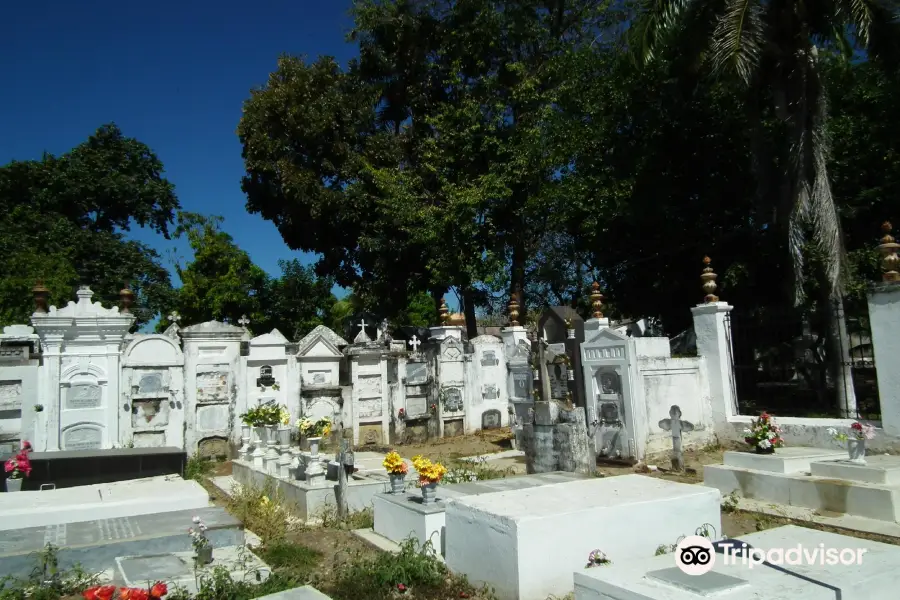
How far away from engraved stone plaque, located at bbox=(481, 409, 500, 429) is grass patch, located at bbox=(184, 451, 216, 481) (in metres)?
6.02

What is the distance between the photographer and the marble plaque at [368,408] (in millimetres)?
13969

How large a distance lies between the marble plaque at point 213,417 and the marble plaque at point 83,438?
1698 millimetres

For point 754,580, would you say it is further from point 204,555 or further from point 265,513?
point 265,513

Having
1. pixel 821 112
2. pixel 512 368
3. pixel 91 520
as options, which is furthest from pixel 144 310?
pixel 821 112

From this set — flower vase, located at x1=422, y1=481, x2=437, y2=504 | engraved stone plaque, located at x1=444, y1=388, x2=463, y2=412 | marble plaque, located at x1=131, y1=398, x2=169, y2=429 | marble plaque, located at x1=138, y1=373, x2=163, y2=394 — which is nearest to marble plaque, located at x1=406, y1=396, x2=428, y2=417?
engraved stone plaque, located at x1=444, y1=388, x2=463, y2=412

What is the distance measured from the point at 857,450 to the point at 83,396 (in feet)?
38.6

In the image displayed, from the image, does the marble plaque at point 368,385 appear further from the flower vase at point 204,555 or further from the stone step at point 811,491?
the flower vase at point 204,555

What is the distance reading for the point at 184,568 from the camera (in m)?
4.93

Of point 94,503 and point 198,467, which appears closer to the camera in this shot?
point 94,503

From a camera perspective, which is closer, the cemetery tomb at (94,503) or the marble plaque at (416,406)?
the cemetery tomb at (94,503)

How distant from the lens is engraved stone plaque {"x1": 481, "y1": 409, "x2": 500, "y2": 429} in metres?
15.3

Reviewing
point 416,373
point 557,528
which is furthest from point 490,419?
point 557,528

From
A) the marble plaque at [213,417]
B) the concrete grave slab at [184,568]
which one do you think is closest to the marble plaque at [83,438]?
the marble plaque at [213,417]

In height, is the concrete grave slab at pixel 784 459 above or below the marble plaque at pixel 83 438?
below
